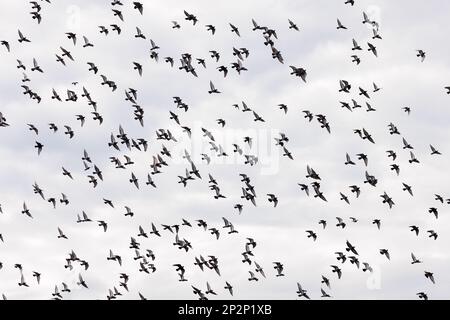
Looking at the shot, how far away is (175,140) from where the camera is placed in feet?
431

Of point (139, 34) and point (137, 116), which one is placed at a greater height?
point (139, 34)

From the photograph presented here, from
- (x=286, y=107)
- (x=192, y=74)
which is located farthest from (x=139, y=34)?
(x=286, y=107)

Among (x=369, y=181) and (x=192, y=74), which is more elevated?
(x=192, y=74)

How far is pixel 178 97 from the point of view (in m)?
133
